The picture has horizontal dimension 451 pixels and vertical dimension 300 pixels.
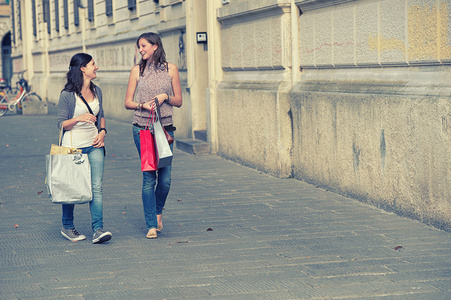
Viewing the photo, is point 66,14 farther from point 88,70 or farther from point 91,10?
point 88,70

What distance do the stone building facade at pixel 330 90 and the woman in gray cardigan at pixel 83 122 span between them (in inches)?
107

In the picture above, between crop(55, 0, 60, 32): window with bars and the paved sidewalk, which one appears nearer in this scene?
the paved sidewalk

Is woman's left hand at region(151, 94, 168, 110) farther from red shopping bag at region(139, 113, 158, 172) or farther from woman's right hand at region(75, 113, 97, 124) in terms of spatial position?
woman's right hand at region(75, 113, 97, 124)

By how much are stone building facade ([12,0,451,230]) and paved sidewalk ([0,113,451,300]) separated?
1.32 ft

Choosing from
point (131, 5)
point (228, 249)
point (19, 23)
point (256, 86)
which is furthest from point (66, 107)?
point (19, 23)

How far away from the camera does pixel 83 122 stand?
6.34 metres

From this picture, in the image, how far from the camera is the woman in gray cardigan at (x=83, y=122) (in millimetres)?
6320

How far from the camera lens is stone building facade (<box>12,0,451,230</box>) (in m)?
6.77

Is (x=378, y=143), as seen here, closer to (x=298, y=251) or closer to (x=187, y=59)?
(x=298, y=251)

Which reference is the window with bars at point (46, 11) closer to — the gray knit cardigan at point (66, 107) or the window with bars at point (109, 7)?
the window with bars at point (109, 7)

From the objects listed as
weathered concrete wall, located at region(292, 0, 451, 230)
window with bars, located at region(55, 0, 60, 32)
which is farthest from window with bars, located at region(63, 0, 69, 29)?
weathered concrete wall, located at region(292, 0, 451, 230)

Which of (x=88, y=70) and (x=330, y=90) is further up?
(x=88, y=70)

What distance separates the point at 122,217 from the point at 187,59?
289 inches

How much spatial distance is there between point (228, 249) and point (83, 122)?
1.56m
